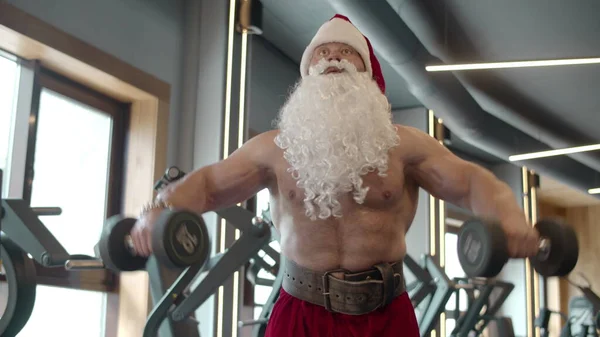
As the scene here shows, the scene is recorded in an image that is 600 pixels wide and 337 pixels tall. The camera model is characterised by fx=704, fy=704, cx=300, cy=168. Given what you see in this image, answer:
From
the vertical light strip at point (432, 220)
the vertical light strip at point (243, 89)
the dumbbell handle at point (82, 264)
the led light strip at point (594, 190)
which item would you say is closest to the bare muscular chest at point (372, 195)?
the dumbbell handle at point (82, 264)

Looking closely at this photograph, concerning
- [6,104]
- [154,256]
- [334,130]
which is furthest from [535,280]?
[154,256]

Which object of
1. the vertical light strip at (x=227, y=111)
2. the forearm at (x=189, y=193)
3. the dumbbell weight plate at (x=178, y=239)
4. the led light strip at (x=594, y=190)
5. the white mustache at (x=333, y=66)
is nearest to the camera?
the dumbbell weight plate at (x=178, y=239)

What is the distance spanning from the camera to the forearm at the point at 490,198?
155 cm

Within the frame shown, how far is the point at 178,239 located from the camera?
1.32 meters

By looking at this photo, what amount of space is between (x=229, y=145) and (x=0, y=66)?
4.53 feet

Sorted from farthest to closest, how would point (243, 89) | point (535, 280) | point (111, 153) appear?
1. point (535, 280)
2. point (243, 89)
3. point (111, 153)

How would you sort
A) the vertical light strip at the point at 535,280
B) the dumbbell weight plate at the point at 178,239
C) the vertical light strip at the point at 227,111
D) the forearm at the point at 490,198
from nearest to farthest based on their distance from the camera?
the dumbbell weight plate at the point at 178,239 → the forearm at the point at 490,198 → the vertical light strip at the point at 227,111 → the vertical light strip at the point at 535,280

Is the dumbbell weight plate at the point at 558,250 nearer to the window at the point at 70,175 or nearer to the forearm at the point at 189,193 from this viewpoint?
the forearm at the point at 189,193

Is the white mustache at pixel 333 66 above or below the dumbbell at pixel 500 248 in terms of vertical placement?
above

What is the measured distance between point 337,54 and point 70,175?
2092 millimetres

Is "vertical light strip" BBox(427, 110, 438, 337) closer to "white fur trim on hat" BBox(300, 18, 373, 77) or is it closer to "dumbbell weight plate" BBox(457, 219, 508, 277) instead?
"white fur trim on hat" BBox(300, 18, 373, 77)

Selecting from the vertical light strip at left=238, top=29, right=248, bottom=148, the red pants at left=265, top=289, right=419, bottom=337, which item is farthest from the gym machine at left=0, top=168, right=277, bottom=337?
the vertical light strip at left=238, top=29, right=248, bottom=148

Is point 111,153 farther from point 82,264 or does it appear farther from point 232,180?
point 232,180

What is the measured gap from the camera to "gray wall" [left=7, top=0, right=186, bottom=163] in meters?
3.38
